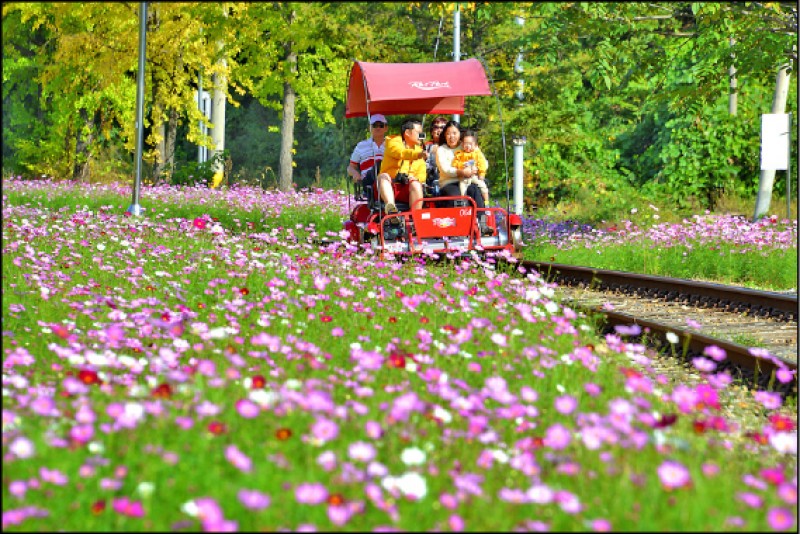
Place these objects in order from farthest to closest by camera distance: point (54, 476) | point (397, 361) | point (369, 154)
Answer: point (369, 154)
point (397, 361)
point (54, 476)

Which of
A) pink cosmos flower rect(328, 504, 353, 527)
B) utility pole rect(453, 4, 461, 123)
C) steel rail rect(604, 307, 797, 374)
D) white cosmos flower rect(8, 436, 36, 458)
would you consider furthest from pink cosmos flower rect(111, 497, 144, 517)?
utility pole rect(453, 4, 461, 123)

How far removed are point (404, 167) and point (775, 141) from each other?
24.0 ft

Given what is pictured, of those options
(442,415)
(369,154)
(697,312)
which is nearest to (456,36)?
(369,154)

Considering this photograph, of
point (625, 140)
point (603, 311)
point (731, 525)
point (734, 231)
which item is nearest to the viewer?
point (731, 525)

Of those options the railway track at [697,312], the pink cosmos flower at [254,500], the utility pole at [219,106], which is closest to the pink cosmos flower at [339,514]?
the pink cosmos flower at [254,500]

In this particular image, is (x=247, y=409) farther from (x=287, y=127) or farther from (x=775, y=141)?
(x=287, y=127)

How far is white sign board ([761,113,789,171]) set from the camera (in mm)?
18406

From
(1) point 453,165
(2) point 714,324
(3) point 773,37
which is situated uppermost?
(3) point 773,37

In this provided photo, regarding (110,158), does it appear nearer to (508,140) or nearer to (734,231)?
(508,140)

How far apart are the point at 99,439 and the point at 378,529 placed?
3.88ft

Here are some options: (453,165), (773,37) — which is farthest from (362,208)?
(773,37)

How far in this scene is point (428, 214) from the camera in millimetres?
13805

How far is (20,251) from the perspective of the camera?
35.3ft

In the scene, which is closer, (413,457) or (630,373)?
(413,457)
